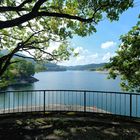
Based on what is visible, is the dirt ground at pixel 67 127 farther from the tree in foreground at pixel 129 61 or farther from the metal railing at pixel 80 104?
the tree in foreground at pixel 129 61

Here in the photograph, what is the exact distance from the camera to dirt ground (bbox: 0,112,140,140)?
6.96 metres

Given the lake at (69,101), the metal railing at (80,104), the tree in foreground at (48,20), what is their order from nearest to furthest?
the tree in foreground at (48,20), the metal railing at (80,104), the lake at (69,101)

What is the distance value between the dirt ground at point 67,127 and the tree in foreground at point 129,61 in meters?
1.62

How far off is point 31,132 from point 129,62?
4386mm

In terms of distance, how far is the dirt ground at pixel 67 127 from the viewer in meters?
6.96

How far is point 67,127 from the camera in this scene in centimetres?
786

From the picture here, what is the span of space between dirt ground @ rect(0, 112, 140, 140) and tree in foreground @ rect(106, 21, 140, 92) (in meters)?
1.62

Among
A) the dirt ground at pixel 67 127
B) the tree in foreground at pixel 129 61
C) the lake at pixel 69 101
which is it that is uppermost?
the tree in foreground at pixel 129 61

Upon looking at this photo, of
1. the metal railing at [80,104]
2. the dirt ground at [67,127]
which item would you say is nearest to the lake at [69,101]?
the metal railing at [80,104]

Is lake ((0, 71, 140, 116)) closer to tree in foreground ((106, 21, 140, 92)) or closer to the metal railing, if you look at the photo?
the metal railing

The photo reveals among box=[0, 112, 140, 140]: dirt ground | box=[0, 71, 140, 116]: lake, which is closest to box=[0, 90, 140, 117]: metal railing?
box=[0, 71, 140, 116]: lake

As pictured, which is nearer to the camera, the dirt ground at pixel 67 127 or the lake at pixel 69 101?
the dirt ground at pixel 67 127

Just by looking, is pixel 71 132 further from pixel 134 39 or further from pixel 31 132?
pixel 134 39

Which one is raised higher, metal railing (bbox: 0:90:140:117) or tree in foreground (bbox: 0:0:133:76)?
tree in foreground (bbox: 0:0:133:76)
